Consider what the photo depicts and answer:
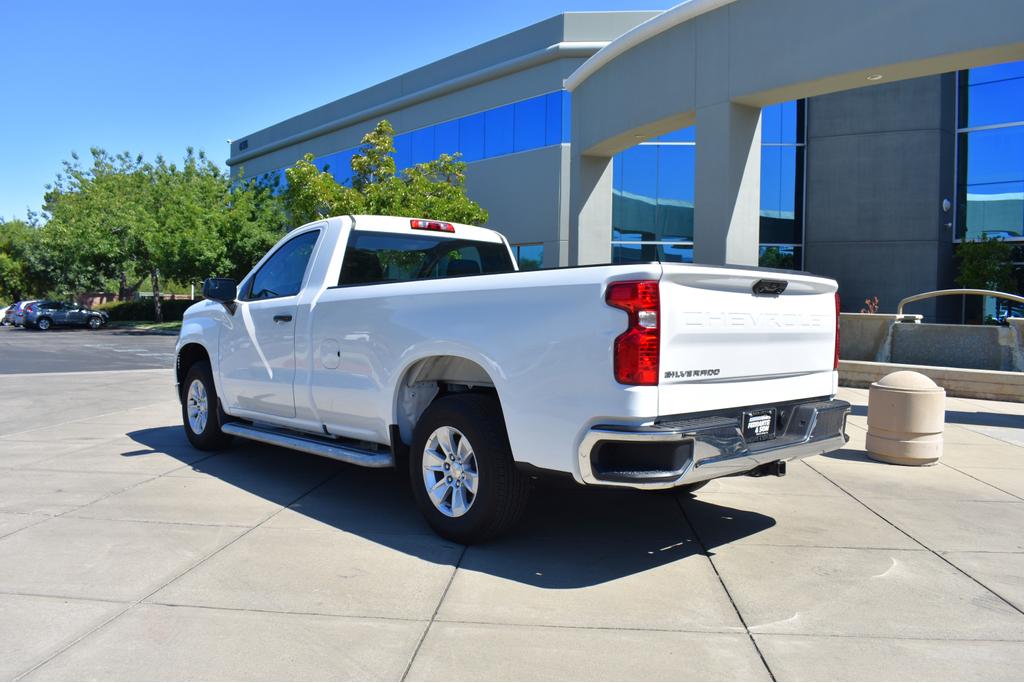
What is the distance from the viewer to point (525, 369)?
4230 millimetres

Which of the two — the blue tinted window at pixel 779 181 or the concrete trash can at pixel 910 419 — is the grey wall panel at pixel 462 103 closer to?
the blue tinted window at pixel 779 181

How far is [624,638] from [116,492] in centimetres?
444

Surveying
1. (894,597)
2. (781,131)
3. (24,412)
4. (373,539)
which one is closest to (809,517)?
(894,597)

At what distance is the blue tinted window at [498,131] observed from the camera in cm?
2928

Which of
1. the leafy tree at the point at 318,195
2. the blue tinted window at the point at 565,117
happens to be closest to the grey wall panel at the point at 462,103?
the blue tinted window at the point at 565,117

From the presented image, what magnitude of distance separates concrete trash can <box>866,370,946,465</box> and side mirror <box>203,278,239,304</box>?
6.29 metres

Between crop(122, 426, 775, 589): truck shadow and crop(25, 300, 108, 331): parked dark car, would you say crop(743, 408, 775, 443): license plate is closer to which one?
crop(122, 426, 775, 589): truck shadow

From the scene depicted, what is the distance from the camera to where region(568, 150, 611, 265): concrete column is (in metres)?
16.1

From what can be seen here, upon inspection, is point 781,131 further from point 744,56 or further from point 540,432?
point 540,432

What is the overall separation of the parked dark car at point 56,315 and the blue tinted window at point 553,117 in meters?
28.2


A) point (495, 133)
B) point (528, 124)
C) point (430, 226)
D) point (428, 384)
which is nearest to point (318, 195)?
point (495, 133)

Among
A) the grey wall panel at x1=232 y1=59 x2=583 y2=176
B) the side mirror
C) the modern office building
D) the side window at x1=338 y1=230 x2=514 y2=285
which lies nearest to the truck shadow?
the side mirror

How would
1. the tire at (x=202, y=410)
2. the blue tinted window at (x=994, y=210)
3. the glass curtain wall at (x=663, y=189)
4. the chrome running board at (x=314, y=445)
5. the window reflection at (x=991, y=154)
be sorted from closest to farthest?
the chrome running board at (x=314, y=445), the tire at (x=202, y=410), the window reflection at (x=991, y=154), the blue tinted window at (x=994, y=210), the glass curtain wall at (x=663, y=189)

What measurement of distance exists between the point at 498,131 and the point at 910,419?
24.4m
